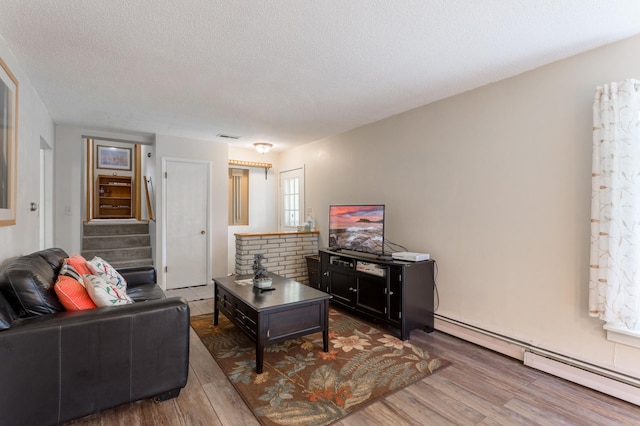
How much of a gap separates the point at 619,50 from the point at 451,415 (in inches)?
105

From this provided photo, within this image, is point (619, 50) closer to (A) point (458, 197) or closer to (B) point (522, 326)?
(A) point (458, 197)

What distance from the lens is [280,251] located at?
486cm

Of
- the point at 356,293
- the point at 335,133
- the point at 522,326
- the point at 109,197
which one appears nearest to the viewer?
the point at 522,326

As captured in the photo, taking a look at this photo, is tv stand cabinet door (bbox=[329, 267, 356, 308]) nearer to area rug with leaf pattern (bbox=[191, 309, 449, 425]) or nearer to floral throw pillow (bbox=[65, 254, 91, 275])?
area rug with leaf pattern (bbox=[191, 309, 449, 425])

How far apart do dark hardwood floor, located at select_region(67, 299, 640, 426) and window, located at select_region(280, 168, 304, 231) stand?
11.4 feet

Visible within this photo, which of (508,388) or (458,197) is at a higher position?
(458,197)

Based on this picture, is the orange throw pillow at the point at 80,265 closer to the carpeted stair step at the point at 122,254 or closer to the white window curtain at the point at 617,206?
the carpeted stair step at the point at 122,254

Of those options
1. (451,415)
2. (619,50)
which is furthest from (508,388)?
(619,50)

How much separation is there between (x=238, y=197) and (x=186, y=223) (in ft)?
4.02

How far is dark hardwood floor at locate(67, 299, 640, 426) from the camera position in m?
1.86

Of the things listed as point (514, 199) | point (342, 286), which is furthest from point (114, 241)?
point (514, 199)

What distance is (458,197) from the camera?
10.2ft

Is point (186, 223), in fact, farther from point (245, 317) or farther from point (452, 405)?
point (452, 405)

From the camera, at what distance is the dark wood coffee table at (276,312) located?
239 centimetres
